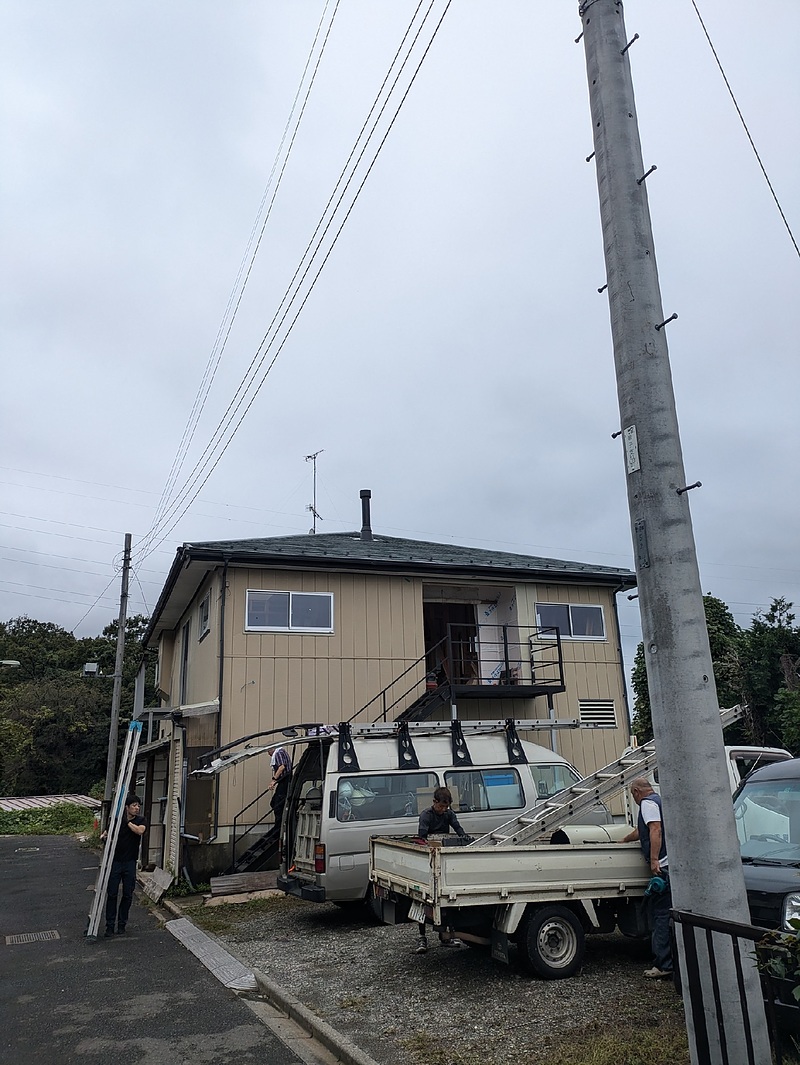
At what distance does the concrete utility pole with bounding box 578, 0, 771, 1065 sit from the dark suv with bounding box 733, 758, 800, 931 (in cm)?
181

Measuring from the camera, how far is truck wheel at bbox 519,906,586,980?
275 inches

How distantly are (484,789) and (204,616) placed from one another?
350 inches

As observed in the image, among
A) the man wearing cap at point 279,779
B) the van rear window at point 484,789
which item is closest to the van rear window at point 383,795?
the van rear window at point 484,789

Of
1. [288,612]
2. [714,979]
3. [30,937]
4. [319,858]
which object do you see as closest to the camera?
[714,979]

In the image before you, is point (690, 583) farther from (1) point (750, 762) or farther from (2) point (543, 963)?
(1) point (750, 762)

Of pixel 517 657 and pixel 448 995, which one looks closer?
pixel 448 995

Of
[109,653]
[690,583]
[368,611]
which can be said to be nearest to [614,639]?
[368,611]

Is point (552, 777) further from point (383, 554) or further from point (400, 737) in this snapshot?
point (383, 554)

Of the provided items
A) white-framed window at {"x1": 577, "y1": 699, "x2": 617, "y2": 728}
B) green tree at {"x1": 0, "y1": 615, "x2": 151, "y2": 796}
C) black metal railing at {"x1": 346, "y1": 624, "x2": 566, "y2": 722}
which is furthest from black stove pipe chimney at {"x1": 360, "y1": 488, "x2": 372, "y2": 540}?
green tree at {"x1": 0, "y1": 615, "x2": 151, "y2": 796}

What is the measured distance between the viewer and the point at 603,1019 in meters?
5.84

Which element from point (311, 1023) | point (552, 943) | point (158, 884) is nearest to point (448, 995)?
point (552, 943)

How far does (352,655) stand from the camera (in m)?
16.6

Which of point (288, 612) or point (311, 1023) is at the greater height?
point (288, 612)

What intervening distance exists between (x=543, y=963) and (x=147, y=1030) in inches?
129
